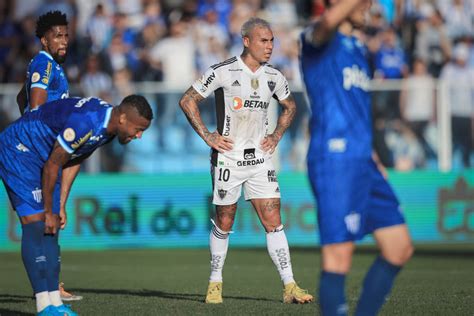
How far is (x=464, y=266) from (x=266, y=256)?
3.55 metres

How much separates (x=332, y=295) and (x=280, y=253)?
3.77 m

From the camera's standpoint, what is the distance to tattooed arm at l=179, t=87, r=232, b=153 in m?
11.1

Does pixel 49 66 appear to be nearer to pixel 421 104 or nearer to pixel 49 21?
pixel 49 21

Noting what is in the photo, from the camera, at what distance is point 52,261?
9031mm

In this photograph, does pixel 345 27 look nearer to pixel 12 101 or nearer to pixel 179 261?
pixel 179 261

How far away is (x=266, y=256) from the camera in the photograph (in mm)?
16875

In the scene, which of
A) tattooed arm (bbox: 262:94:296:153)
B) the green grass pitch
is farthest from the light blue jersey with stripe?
tattooed arm (bbox: 262:94:296:153)

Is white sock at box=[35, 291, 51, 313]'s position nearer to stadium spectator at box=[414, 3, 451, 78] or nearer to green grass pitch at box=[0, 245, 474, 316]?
green grass pitch at box=[0, 245, 474, 316]

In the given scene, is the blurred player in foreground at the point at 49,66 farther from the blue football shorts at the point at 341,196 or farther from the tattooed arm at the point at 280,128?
the blue football shorts at the point at 341,196

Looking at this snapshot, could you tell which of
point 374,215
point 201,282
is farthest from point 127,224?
point 374,215

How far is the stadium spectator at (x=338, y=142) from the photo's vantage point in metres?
7.00

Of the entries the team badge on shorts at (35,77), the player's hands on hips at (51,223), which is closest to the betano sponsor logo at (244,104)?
the team badge on shorts at (35,77)

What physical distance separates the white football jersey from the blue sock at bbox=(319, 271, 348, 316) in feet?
13.6

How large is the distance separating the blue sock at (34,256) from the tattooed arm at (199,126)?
8.61 feet
